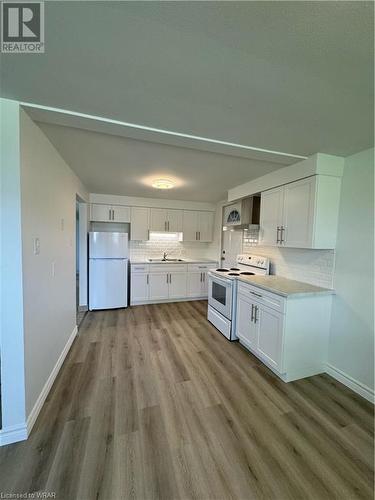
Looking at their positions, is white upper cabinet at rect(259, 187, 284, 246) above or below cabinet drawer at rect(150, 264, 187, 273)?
above

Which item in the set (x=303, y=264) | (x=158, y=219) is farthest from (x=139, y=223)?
(x=303, y=264)

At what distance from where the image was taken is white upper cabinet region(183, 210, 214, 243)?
16.4ft

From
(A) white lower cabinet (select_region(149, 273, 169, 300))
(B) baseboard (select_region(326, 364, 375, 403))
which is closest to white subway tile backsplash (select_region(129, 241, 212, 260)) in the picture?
(A) white lower cabinet (select_region(149, 273, 169, 300))

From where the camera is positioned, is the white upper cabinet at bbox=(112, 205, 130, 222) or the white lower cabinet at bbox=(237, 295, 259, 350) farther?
the white upper cabinet at bbox=(112, 205, 130, 222)

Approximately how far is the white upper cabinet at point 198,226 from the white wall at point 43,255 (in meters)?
2.75

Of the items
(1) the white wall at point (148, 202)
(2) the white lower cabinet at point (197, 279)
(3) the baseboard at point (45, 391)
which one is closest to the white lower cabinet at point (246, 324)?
(2) the white lower cabinet at point (197, 279)

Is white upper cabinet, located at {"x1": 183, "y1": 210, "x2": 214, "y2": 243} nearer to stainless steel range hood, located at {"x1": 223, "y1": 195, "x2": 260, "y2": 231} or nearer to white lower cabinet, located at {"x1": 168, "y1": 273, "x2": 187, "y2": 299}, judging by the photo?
white lower cabinet, located at {"x1": 168, "y1": 273, "x2": 187, "y2": 299}

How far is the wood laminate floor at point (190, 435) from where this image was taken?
125 cm

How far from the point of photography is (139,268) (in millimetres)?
4398

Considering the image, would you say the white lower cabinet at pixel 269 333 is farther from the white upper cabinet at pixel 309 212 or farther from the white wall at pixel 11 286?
the white wall at pixel 11 286

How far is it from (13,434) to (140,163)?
2.65 metres

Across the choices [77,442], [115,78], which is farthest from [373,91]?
[77,442]

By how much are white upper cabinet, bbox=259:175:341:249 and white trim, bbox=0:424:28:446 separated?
2969mm

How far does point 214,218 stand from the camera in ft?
17.1
